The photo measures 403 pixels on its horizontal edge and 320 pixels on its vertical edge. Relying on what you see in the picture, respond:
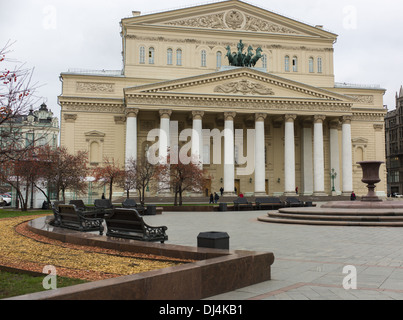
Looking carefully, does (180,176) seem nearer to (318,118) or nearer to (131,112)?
(131,112)

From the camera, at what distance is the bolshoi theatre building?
4600cm

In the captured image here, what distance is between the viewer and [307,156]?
2051 inches

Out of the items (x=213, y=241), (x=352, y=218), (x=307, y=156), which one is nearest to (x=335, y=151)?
(x=307, y=156)

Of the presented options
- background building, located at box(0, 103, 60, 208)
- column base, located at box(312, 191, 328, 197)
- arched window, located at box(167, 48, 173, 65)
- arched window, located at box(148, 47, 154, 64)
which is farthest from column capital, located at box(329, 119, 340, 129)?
background building, located at box(0, 103, 60, 208)

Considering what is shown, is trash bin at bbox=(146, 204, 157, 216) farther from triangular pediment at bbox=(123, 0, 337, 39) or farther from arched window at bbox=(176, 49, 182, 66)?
triangular pediment at bbox=(123, 0, 337, 39)

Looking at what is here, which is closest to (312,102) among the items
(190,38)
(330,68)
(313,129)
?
(313,129)

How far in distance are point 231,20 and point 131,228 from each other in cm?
4935

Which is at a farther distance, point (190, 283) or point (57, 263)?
point (57, 263)

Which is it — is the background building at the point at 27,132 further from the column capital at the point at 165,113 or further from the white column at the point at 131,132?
the column capital at the point at 165,113

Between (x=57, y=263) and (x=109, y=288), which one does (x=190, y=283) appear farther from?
(x=57, y=263)

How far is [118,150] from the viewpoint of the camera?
49.2 m

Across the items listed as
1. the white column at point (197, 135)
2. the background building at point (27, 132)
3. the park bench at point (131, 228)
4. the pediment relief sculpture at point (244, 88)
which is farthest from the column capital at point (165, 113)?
the park bench at point (131, 228)

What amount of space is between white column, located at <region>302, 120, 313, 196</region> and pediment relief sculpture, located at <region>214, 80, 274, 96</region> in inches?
318
